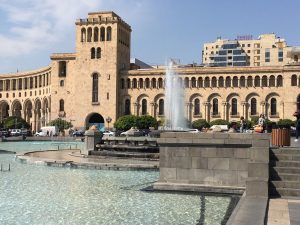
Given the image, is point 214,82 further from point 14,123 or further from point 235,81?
point 14,123

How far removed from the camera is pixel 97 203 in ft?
37.9

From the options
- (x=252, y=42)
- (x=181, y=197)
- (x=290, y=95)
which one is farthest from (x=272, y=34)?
(x=181, y=197)

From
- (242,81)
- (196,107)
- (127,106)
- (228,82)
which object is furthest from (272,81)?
(127,106)

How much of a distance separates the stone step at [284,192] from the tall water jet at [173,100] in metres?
48.2

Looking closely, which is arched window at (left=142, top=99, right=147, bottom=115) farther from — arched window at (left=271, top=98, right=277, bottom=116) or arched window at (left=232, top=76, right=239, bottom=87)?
arched window at (left=271, top=98, right=277, bottom=116)

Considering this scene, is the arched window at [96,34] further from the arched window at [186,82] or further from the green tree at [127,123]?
the green tree at [127,123]

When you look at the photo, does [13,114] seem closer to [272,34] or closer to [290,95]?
[290,95]

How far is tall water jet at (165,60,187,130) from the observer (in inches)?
2470

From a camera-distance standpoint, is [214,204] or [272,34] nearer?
[214,204]

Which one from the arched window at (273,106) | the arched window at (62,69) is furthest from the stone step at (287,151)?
the arched window at (62,69)

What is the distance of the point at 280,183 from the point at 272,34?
122 meters

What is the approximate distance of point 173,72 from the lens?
233 feet

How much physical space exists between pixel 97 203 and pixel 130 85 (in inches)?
2484

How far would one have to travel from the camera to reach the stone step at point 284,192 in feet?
36.2
